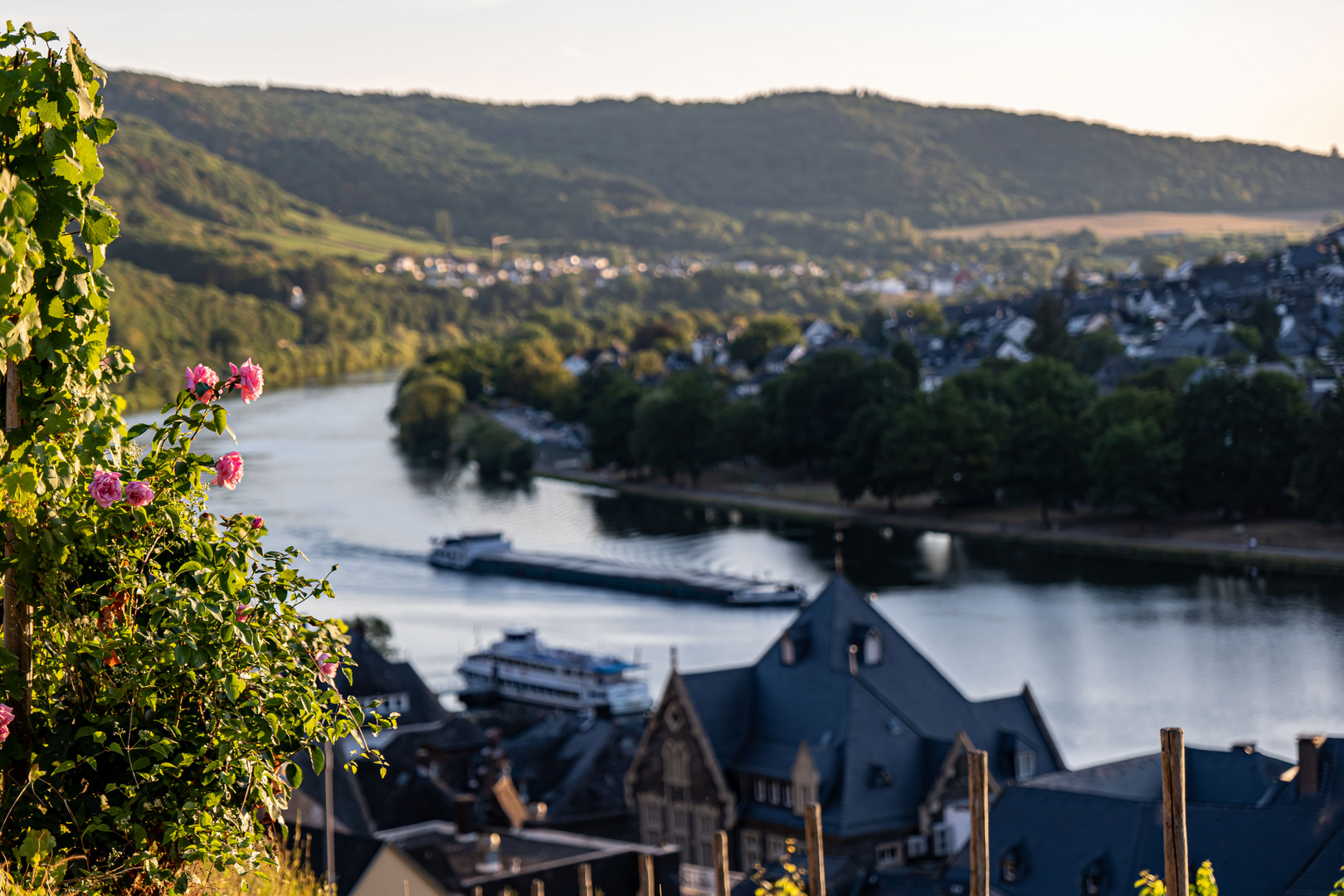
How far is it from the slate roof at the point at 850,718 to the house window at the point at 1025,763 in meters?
0.10

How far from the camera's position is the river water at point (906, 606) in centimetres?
3216

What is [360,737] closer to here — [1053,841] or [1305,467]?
[1053,841]

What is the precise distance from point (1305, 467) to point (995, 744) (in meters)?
29.0

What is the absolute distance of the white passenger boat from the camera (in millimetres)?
36656

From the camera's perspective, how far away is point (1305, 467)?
48.7m

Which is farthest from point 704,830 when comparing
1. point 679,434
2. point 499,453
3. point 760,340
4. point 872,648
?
point 760,340

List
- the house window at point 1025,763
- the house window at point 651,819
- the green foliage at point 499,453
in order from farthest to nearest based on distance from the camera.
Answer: the green foliage at point 499,453, the house window at point 651,819, the house window at point 1025,763

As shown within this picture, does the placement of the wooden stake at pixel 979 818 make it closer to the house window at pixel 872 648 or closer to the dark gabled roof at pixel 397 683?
the house window at pixel 872 648

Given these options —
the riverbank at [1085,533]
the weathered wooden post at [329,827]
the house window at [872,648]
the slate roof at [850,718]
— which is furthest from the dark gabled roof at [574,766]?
the riverbank at [1085,533]

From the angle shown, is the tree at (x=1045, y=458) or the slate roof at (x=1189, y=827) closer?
the slate roof at (x=1189, y=827)

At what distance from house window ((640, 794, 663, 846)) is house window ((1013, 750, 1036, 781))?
191 inches

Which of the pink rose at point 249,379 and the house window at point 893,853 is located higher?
the pink rose at point 249,379

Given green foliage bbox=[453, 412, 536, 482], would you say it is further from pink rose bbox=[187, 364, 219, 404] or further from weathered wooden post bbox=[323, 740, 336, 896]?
pink rose bbox=[187, 364, 219, 404]

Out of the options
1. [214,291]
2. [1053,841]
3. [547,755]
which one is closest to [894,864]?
[1053,841]
